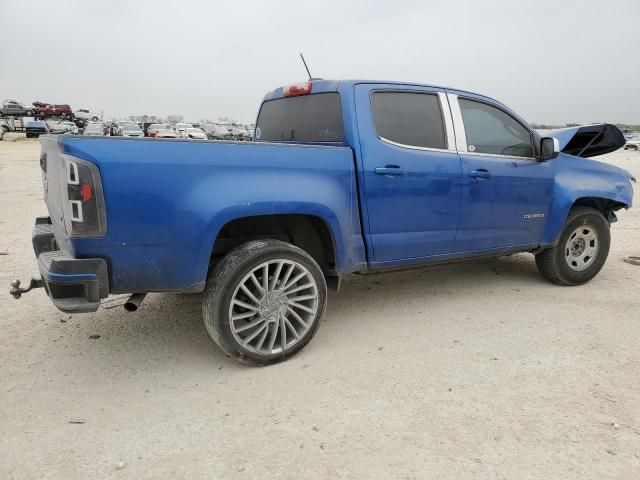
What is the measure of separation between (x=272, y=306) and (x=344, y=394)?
72 cm

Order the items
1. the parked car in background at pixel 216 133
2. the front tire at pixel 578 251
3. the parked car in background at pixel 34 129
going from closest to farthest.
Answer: the front tire at pixel 578 251
the parked car in background at pixel 216 133
the parked car in background at pixel 34 129

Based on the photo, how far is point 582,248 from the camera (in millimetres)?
5012

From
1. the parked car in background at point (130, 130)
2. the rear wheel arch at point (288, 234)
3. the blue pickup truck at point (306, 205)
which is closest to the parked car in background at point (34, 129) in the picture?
the parked car in background at point (130, 130)

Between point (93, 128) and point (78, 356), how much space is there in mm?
35186

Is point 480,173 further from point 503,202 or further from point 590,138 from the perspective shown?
point 590,138

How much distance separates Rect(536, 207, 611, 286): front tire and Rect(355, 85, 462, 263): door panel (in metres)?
1.47

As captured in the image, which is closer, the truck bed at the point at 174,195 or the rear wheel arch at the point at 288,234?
the truck bed at the point at 174,195

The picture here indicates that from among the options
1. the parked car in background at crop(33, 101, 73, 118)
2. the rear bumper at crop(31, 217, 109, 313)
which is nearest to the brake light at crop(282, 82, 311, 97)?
the rear bumper at crop(31, 217, 109, 313)

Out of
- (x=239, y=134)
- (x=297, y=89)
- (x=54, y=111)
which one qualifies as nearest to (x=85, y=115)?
(x=54, y=111)

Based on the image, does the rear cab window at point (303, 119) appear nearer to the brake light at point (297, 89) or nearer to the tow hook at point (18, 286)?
the brake light at point (297, 89)

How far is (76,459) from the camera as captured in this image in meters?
2.31

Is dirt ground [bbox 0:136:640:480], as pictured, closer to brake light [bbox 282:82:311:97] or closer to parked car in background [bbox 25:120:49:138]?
brake light [bbox 282:82:311:97]

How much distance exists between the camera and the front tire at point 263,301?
302 centimetres

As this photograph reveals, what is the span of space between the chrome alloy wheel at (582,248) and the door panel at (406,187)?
1665 millimetres
